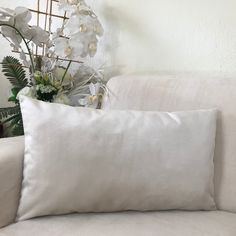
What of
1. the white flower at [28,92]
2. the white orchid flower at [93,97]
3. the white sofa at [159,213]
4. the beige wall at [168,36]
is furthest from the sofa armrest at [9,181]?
the beige wall at [168,36]

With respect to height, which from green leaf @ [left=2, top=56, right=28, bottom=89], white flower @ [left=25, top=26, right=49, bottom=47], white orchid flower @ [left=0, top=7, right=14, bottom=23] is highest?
white orchid flower @ [left=0, top=7, right=14, bottom=23]

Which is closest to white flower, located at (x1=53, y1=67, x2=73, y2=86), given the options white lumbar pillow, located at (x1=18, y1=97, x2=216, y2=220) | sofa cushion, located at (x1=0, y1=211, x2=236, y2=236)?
white lumbar pillow, located at (x1=18, y1=97, x2=216, y2=220)

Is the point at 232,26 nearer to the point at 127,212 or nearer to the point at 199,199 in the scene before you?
the point at 199,199

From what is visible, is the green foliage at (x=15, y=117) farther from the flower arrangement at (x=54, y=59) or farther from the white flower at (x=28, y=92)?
the white flower at (x=28, y=92)

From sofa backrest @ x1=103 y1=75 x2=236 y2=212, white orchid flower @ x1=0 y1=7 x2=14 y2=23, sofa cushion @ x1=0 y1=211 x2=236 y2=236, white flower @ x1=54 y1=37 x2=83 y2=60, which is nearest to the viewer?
sofa cushion @ x1=0 y1=211 x2=236 y2=236

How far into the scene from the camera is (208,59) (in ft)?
4.54

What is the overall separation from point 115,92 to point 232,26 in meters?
0.51

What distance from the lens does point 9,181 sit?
975 millimetres

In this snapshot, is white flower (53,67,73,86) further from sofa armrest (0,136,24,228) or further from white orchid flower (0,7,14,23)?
sofa armrest (0,136,24,228)

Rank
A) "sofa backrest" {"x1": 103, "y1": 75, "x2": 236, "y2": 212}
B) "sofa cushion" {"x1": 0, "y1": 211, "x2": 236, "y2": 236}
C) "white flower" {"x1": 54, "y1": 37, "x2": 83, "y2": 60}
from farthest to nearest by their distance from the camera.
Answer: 1. "white flower" {"x1": 54, "y1": 37, "x2": 83, "y2": 60}
2. "sofa backrest" {"x1": 103, "y1": 75, "x2": 236, "y2": 212}
3. "sofa cushion" {"x1": 0, "y1": 211, "x2": 236, "y2": 236}

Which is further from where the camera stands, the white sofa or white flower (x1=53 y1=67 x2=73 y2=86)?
white flower (x1=53 y1=67 x2=73 y2=86)

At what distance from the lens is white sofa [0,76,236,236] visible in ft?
3.03

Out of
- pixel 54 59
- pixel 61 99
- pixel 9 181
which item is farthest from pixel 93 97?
pixel 9 181

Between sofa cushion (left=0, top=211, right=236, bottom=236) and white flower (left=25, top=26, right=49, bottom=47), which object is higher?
white flower (left=25, top=26, right=49, bottom=47)
